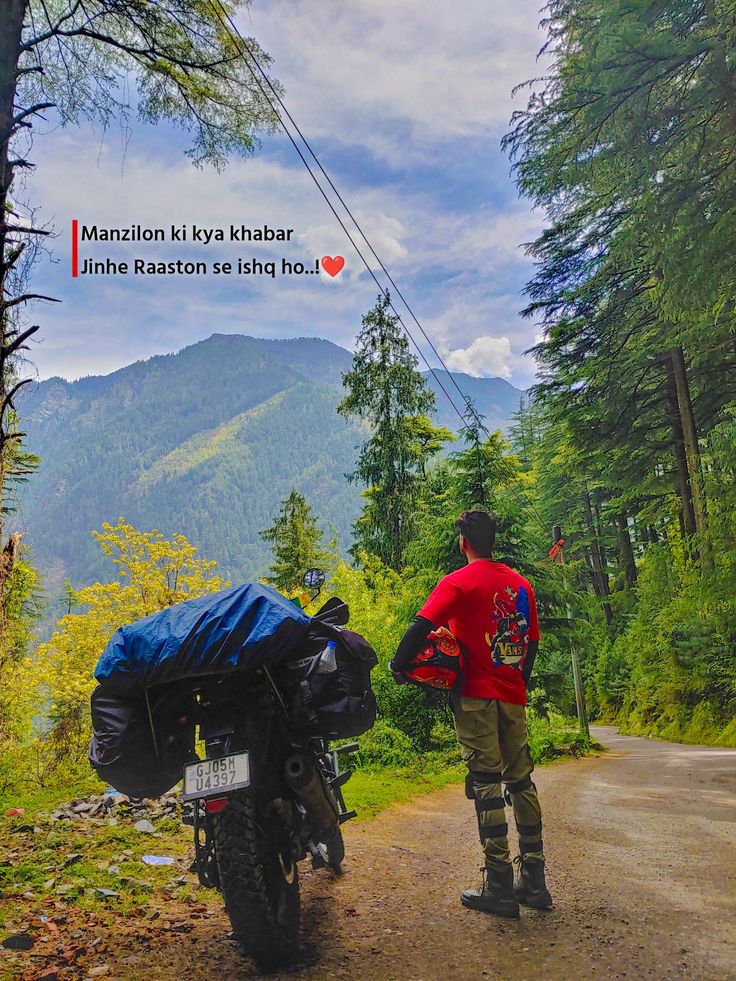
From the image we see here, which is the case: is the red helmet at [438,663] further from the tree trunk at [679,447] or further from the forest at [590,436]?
the tree trunk at [679,447]

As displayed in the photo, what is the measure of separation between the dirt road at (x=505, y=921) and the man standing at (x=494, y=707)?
0.17 m

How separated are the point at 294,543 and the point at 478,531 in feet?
103

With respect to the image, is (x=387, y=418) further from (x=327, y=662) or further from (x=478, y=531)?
(x=327, y=662)

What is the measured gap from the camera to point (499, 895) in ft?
10.9

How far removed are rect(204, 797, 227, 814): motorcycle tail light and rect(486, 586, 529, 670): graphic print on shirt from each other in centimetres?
156

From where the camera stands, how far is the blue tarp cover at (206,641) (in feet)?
9.25

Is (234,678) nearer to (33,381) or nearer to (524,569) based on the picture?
(33,381)

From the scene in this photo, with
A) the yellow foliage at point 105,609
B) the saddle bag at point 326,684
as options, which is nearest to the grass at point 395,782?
the saddle bag at point 326,684

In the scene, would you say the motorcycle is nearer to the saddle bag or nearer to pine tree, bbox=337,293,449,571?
the saddle bag

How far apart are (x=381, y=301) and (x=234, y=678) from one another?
905 inches

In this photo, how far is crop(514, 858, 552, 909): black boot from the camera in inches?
134

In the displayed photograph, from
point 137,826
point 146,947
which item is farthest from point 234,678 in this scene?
A: point 137,826

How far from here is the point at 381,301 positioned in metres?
24.6

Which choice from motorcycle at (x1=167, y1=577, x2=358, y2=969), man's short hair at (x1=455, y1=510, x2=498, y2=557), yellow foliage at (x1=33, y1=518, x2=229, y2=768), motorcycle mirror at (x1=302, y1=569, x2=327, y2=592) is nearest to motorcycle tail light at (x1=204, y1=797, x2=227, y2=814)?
motorcycle at (x1=167, y1=577, x2=358, y2=969)
